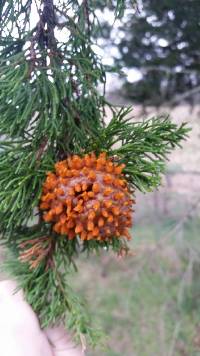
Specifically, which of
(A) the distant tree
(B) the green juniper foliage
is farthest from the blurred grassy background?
(B) the green juniper foliage

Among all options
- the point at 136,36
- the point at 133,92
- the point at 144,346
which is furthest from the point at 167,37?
the point at 144,346

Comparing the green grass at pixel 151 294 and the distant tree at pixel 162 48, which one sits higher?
the distant tree at pixel 162 48

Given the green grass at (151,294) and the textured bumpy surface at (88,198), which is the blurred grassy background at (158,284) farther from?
the textured bumpy surface at (88,198)

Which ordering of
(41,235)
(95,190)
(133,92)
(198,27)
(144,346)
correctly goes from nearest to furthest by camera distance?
1. (95,190)
2. (41,235)
3. (198,27)
4. (133,92)
5. (144,346)

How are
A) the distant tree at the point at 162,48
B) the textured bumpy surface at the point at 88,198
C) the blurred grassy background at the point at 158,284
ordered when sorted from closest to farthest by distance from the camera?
the textured bumpy surface at the point at 88,198, the distant tree at the point at 162,48, the blurred grassy background at the point at 158,284

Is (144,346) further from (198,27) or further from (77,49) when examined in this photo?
(77,49)

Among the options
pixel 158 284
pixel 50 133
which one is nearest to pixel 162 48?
pixel 50 133

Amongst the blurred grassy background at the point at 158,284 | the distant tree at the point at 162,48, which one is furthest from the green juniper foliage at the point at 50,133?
the blurred grassy background at the point at 158,284
